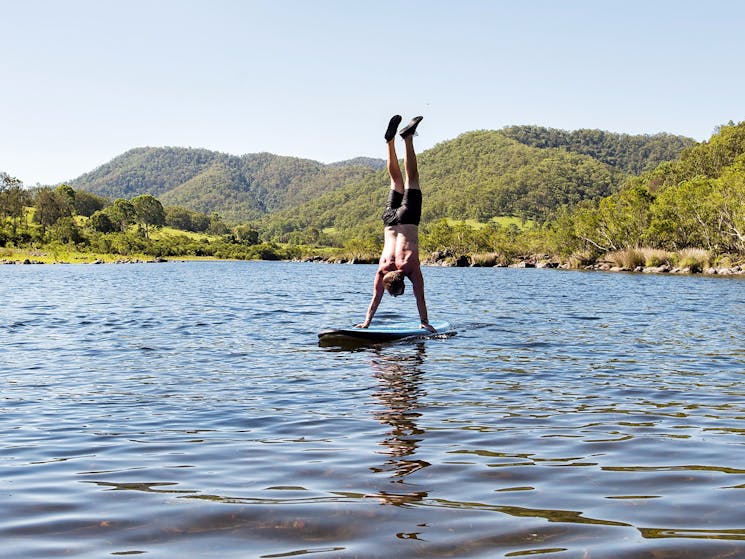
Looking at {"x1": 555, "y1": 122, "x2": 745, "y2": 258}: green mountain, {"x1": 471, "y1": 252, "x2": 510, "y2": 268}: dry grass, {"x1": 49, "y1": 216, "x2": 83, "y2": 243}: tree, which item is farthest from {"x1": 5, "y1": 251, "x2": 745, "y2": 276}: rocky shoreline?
{"x1": 49, "y1": 216, "x2": 83, "y2": 243}: tree

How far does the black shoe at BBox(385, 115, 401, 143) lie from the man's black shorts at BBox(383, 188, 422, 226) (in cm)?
128

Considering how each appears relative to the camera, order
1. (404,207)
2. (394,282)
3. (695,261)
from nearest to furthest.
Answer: (394,282)
(404,207)
(695,261)

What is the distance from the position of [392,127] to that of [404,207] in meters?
1.89

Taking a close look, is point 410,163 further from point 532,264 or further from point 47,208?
point 47,208

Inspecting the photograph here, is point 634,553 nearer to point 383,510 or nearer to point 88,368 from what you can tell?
point 383,510

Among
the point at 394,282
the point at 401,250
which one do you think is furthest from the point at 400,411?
the point at 401,250

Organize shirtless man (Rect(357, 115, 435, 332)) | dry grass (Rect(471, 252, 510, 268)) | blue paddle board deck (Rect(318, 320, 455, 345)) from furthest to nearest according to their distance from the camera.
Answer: dry grass (Rect(471, 252, 510, 268)) → blue paddle board deck (Rect(318, 320, 455, 345)) → shirtless man (Rect(357, 115, 435, 332))

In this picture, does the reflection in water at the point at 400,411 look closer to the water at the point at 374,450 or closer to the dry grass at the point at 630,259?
the water at the point at 374,450

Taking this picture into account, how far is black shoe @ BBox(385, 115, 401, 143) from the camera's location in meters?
15.9

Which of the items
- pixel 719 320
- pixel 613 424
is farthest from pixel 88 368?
pixel 719 320

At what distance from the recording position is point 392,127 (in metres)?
15.9

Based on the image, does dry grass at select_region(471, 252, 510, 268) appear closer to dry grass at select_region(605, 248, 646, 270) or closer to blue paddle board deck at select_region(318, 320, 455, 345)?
dry grass at select_region(605, 248, 646, 270)

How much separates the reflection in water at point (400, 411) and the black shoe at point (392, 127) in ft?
15.8

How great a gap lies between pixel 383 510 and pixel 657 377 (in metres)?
8.05
